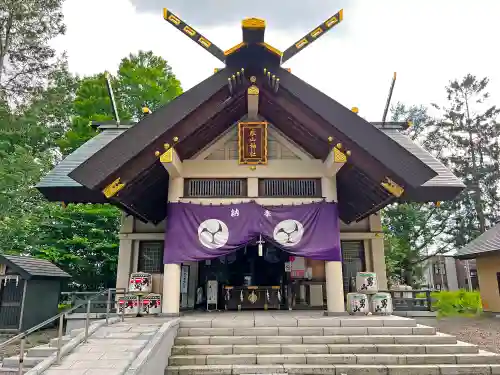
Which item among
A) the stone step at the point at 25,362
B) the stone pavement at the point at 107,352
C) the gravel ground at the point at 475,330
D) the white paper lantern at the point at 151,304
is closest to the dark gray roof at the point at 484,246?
the gravel ground at the point at 475,330

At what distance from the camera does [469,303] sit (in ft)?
57.4

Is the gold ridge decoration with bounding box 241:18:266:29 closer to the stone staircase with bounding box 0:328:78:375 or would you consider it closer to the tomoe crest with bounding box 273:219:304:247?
the tomoe crest with bounding box 273:219:304:247

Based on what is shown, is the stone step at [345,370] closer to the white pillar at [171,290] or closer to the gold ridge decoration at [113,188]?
the white pillar at [171,290]

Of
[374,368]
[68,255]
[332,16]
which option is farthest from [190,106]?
[68,255]

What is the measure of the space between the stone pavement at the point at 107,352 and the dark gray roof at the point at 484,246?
1553 cm

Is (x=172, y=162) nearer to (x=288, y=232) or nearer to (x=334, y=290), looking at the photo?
(x=288, y=232)

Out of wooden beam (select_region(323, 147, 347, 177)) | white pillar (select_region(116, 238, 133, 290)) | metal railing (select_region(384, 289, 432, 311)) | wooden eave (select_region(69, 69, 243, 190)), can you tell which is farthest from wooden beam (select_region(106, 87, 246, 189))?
metal railing (select_region(384, 289, 432, 311))

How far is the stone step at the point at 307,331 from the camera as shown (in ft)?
21.1

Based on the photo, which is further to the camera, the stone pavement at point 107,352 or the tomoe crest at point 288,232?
the tomoe crest at point 288,232

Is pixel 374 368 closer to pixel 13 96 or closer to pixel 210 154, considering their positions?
pixel 210 154

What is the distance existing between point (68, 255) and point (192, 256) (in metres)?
10.4

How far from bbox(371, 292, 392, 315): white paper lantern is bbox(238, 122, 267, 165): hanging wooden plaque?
4.54 meters

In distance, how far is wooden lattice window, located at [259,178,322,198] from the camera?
9016mm

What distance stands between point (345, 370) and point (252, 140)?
18.5 ft
